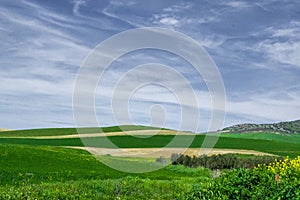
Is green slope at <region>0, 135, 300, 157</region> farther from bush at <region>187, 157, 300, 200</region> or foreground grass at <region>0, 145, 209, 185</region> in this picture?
bush at <region>187, 157, 300, 200</region>

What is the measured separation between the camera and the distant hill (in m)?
110

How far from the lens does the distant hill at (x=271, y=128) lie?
110m

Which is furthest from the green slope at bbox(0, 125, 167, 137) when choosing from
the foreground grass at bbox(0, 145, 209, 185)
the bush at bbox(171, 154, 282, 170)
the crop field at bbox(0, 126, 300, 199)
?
the foreground grass at bbox(0, 145, 209, 185)

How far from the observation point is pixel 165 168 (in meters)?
40.7

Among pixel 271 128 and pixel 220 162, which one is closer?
pixel 220 162

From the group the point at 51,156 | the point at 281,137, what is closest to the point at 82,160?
the point at 51,156

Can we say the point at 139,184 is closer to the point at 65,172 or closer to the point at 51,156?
the point at 65,172

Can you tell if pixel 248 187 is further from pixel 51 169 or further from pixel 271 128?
pixel 271 128

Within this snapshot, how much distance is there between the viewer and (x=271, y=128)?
111375 mm

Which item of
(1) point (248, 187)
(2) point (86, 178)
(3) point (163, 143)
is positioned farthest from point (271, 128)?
(1) point (248, 187)

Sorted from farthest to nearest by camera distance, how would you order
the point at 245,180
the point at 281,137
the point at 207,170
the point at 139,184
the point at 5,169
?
the point at 281,137 → the point at 207,170 → the point at 5,169 → the point at 139,184 → the point at 245,180

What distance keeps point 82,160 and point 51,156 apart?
2.51m

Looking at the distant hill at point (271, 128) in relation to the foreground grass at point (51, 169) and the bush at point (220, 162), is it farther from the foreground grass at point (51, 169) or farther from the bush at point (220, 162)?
the foreground grass at point (51, 169)

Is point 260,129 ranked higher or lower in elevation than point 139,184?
higher
